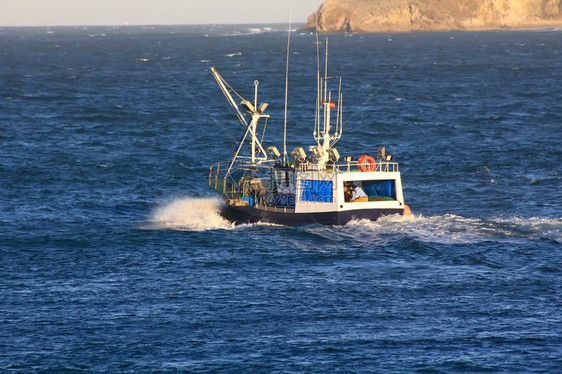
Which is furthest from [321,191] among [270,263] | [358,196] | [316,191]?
[270,263]

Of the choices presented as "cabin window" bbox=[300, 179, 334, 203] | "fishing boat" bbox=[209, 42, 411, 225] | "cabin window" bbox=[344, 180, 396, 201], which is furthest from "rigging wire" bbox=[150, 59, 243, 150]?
"cabin window" bbox=[300, 179, 334, 203]

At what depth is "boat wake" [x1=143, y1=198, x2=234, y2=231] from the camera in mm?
53750

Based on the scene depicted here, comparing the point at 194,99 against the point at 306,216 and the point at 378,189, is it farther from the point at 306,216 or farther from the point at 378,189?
the point at 306,216

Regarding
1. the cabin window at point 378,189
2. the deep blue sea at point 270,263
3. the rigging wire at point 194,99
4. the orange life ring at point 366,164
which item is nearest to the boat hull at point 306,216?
the deep blue sea at point 270,263

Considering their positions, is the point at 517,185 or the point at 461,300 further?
the point at 517,185

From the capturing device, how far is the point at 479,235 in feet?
161

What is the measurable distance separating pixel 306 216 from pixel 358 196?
10.6 ft

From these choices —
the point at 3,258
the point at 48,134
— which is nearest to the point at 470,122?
the point at 48,134

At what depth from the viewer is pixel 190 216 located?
187 ft

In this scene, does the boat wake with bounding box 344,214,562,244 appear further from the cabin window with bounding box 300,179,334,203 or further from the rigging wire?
the rigging wire

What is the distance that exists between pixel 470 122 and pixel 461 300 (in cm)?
6156

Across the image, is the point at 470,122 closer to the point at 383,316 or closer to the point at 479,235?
the point at 479,235

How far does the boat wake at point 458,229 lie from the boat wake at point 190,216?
29.1 feet

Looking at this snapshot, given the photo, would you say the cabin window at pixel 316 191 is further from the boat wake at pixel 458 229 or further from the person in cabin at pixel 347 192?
the boat wake at pixel 458 229
